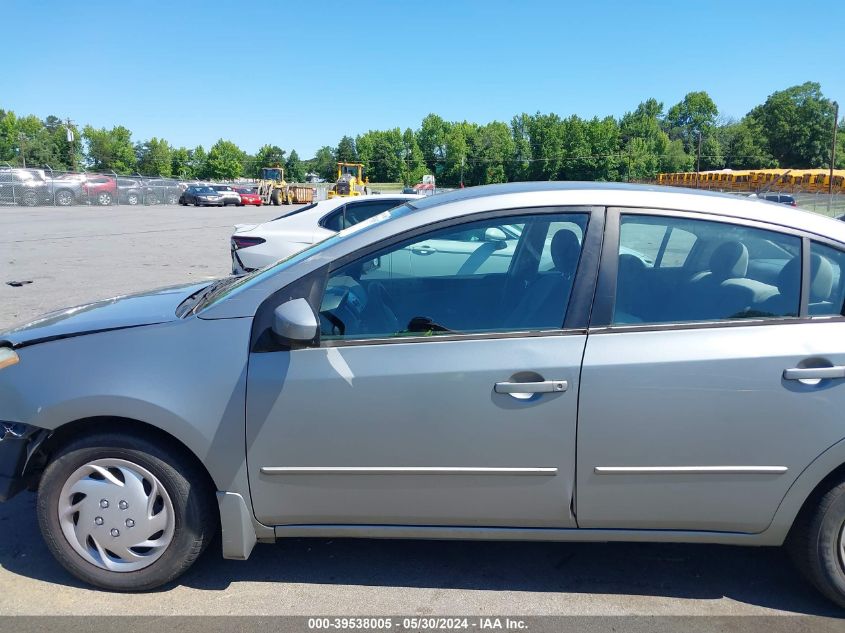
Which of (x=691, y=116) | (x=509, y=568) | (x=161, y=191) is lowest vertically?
(x=509, y=568)

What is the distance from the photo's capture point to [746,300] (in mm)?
2764

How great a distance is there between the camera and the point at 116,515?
2.80 m

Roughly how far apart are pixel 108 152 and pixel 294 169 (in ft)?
96.1

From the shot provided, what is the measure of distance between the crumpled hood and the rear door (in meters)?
1.84

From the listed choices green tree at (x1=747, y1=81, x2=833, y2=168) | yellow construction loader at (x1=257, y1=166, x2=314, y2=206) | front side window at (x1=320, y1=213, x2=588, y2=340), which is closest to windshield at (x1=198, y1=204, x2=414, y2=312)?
front side window at (x1=320, y1=213, x2=588, y2=340)

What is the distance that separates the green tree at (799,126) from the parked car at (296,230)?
376 feet

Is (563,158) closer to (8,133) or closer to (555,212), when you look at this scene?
(555,212)

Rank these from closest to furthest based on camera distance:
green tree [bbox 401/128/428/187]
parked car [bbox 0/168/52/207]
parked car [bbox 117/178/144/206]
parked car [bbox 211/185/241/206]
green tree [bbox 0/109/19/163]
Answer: parked car [bbox 0/168/52/207] < parked car [bbox 117/178/144/206] < parked car [bbox 211/185/241/206] < green tree [bbox 401/128/428/187] < green tree [bbox 0/109/19/163]

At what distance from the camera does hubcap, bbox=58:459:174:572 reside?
2781mm

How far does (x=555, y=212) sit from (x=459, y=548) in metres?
1.67

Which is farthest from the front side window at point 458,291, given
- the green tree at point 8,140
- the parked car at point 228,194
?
the green tree at point 8,140

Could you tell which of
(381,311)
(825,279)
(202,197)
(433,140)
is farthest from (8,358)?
(433,140)

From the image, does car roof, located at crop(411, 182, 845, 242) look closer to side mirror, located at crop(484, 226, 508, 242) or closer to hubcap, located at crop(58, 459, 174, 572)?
side mirror, located at crop(484, 226, 508, 242)

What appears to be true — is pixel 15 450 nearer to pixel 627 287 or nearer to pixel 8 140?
pixel 627 287
